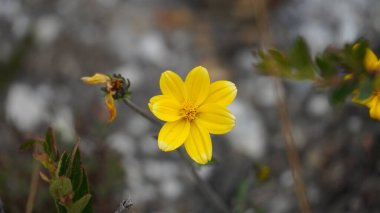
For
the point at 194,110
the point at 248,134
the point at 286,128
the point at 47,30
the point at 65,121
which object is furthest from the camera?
the point at 47,30

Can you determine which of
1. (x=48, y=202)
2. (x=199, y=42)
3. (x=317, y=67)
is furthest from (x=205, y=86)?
(x=199, y=42)

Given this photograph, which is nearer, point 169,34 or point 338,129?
point 338,129

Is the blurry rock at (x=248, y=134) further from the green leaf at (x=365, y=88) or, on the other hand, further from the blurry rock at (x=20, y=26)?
the blurry rock at (x=20, y=26)

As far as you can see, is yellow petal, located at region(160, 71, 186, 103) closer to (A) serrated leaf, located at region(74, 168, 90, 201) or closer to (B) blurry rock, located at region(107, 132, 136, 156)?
(A) serrated leaf, located at region(74, 168, 90, 201)

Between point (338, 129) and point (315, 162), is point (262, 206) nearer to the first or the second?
point (315, 162)

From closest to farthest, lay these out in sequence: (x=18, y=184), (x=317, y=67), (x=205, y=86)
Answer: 1. (x=205, y=86)
2. (x=317, y=67)
3. (x=18, y=184)

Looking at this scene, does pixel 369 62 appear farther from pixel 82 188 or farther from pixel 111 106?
pixel 82 188

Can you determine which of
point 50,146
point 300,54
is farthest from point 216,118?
point 50,146
